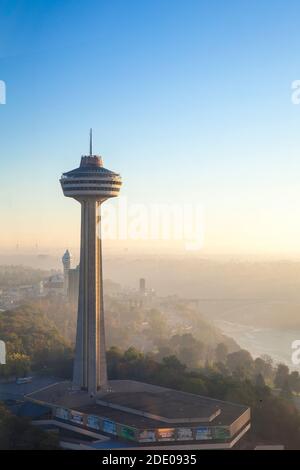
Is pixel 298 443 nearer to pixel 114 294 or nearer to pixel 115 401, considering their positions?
pixel 115 401

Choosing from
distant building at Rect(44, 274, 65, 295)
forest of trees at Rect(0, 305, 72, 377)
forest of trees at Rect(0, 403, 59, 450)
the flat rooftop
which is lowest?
forest of trees at Rect(0, 403, 59, 450)

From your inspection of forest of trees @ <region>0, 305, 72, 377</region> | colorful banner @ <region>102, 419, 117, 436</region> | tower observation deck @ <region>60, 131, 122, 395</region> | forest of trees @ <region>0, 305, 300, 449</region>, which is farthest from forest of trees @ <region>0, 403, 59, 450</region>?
forest of trees @ <region>0, 305, 72, 377</region>

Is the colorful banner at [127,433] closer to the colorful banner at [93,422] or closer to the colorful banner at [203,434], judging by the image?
the colorful banner at [93,422]

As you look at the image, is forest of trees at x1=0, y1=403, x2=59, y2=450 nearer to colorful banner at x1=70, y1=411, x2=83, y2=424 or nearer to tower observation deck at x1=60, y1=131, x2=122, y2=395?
colorful banner at x1=70, y1=411, x2=83, y2=424

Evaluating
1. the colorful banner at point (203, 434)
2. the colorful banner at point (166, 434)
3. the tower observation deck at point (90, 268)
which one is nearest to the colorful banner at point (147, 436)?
the colorful banner at point (166, 434)

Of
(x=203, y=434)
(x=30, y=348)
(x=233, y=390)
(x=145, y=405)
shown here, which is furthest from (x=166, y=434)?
(x=30, y=348)

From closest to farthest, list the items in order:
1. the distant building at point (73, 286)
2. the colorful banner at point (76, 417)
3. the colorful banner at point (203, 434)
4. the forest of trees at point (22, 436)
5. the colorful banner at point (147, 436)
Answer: the forest of trees at point (22, 436) < the colorful banner at point (147, 436) < the colorful banner at point (203, 434) < the colorful banner at point (76, 417) < the distant building at point (73, 286)

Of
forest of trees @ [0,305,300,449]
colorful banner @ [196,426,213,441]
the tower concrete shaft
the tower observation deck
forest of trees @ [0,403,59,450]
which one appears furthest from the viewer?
the tower concrete shaft
